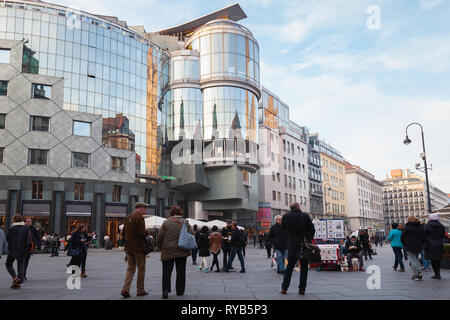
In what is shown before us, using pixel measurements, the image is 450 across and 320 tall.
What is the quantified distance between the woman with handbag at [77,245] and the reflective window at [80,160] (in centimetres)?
3332

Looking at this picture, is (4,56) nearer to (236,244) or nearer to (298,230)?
(236,244)

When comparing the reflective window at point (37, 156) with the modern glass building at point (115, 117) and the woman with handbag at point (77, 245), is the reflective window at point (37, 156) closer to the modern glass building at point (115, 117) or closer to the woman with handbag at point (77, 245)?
the modern glass building at point (115, 117)

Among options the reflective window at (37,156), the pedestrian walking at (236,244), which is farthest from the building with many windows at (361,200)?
the pedestrian walking at (236,244)

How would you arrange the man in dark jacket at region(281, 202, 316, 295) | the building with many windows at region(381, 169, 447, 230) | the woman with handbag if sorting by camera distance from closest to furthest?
the man in dark jacket at region(281, 202, 316, 295) < the woman with handbag < the building with many windows at region(381, 169, 447, 230)

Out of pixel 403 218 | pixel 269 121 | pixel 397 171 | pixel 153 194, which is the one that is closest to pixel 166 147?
pixel 153 194

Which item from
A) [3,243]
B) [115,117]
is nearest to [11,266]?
[3,243]

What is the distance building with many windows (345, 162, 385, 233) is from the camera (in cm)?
10294

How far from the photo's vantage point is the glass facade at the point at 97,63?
43719 millimetres

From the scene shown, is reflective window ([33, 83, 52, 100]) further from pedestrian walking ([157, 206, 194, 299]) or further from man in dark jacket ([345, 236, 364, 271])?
pedestrian walking ([157, 206, 194, 299])

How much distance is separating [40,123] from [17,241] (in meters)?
36.3

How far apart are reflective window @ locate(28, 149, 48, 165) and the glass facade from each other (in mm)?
5843

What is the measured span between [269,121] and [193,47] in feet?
74.6

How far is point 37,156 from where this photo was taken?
41906 millimetres

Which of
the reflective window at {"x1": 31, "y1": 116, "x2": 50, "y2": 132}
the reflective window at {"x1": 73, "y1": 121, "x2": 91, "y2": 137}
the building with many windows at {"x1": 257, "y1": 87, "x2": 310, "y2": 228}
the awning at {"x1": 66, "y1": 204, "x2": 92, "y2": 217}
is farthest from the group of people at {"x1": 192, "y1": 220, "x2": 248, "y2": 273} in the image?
the building with many windows at {"x1": 257, "y1": 87, "x2": 310, "y2": 228}
